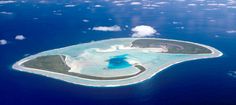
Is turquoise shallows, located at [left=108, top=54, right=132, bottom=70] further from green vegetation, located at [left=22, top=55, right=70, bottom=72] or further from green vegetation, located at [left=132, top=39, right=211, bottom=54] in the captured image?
green vegetation, located at [left=132, top=39, right=211, bottom=54]

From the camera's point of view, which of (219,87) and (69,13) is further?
(69,13)

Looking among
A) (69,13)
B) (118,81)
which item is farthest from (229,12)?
(118,81)

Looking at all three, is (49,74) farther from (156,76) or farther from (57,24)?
(57,24)

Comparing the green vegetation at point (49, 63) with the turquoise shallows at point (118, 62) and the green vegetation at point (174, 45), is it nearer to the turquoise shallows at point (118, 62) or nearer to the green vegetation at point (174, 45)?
the turquoise shallows at point (118, 62)

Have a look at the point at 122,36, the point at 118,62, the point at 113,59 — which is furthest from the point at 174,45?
the point at 118,62

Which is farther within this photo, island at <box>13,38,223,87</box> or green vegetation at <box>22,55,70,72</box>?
green vegetation at <box>22,55,70,72</box>

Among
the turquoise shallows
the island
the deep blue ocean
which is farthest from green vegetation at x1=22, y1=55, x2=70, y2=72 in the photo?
the turquoise shallows
